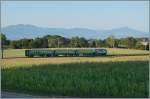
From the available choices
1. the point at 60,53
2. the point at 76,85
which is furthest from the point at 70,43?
the point at 76,85

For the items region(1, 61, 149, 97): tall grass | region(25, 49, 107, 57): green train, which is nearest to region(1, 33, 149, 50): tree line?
region(25, 49, 107, 57): green train

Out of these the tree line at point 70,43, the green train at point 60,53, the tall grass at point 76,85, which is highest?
the tree line at point 70,43

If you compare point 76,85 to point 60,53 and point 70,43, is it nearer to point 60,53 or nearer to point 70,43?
point 60,53

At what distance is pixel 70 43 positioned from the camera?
52.8 metres

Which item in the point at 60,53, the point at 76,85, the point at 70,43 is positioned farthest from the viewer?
the point at 70,43

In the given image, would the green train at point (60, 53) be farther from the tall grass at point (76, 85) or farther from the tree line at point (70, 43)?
the tall grass at point (76, 85)

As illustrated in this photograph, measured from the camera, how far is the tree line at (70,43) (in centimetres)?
5094

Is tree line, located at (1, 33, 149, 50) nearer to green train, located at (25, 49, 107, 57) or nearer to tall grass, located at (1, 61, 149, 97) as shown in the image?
green train, located at (25, 49, 107, 57)

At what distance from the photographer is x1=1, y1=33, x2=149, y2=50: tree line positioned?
167 ft

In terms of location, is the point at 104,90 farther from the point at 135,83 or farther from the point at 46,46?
the point at 46,46

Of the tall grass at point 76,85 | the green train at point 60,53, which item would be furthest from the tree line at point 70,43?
the tall grass at point 76,85

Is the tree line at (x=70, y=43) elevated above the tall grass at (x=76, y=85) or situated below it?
above

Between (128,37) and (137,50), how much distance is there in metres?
2.66

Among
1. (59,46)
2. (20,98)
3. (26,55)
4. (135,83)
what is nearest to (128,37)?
(59,46)
